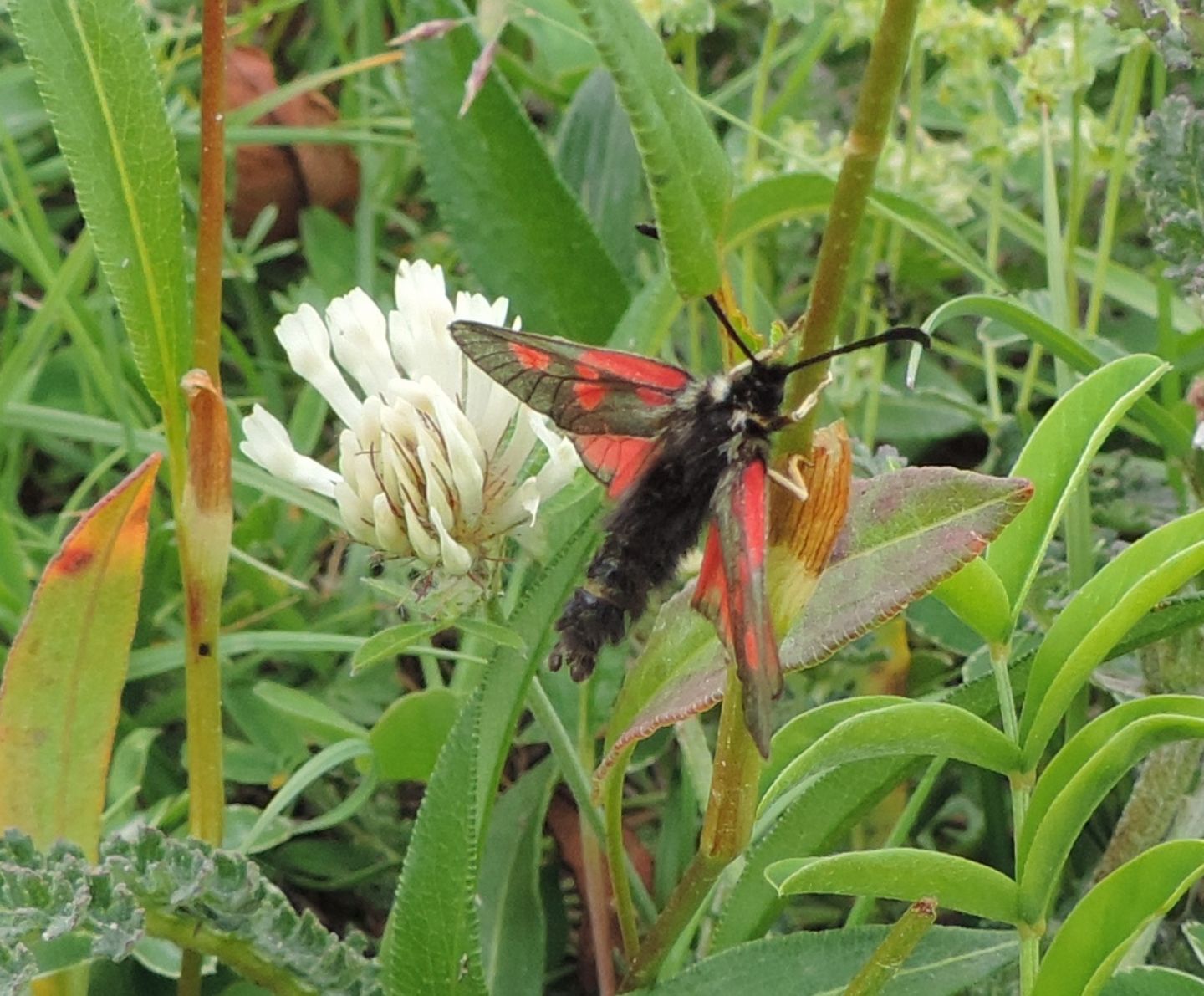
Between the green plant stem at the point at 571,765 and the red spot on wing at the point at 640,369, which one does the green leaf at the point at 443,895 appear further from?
the red spot on wing at the point at 640,369

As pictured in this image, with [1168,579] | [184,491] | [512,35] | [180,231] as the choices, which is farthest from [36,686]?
[512,35]

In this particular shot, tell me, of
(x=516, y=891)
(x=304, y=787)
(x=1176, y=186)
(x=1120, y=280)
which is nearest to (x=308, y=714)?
(x=304, y=787)

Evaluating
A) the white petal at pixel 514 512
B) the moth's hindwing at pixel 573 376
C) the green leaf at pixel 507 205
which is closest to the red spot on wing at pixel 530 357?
the moth's hindwing at pixel 573 376

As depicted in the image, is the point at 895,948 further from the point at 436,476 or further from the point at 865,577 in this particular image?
the point at 436,476

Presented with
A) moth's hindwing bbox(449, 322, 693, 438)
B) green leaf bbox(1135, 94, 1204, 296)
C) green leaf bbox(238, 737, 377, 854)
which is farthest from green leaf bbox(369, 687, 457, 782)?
green leaf bbox(1135, 94, 1204, 296)

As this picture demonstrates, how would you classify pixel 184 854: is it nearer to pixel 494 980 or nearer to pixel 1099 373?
pixel 494 980

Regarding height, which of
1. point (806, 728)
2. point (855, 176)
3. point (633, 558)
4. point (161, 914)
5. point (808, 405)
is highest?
point (855, 176)
